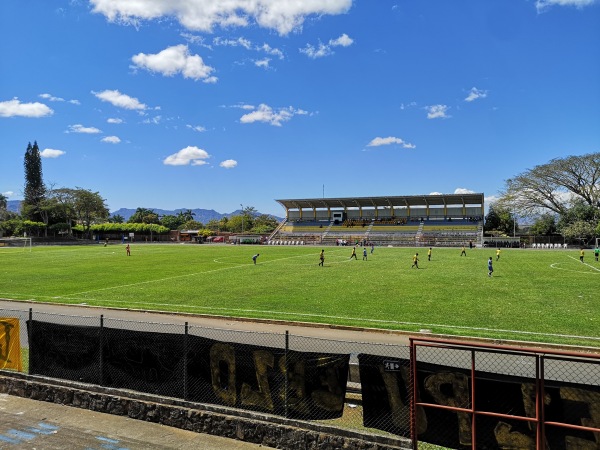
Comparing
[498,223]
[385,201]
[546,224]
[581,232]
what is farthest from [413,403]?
[498,223]

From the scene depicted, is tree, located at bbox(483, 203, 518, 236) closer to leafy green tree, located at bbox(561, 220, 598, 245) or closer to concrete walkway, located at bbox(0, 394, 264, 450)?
leafy green tree, located at bbox(561, 220, 598, 245)

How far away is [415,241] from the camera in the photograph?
83938mm

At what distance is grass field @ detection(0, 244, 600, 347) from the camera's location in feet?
52.2

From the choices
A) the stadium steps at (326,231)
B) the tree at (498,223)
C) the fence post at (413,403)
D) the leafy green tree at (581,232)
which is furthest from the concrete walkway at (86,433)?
the tree at (498,223)

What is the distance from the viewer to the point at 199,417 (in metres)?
8.50

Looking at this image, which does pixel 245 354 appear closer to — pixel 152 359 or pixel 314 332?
pixel 152 359

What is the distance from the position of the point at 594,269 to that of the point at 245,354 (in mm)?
35581

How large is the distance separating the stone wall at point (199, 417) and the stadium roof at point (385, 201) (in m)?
89.5

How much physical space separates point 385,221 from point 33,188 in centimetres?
10236

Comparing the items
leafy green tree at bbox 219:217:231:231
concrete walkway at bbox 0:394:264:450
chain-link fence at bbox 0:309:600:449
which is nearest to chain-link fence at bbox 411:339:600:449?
chain-link fence at bbox 0:309:600:449

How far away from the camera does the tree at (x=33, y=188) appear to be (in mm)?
117312

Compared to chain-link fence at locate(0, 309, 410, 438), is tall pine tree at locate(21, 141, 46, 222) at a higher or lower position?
higher

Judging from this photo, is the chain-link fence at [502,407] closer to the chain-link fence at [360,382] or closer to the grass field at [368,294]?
the chain-link fence at [360,382]

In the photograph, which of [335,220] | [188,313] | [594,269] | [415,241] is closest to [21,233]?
→ [335,220]
